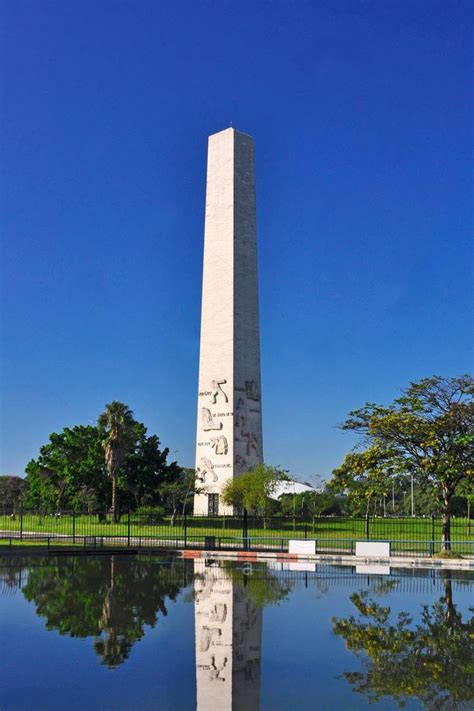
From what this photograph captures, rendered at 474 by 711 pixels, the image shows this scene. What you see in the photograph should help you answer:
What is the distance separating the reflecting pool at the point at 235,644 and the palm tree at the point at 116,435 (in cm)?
4126

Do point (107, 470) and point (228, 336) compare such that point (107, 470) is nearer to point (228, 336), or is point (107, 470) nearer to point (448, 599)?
point (228, 336)

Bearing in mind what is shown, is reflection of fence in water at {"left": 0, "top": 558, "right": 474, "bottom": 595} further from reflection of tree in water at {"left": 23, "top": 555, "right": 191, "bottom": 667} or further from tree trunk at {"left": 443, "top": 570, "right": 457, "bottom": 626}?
reflection of tree in water at {"left": 23, "top": 555, "right": 191, "bottom": 667}

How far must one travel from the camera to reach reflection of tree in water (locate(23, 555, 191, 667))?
49.2 feet

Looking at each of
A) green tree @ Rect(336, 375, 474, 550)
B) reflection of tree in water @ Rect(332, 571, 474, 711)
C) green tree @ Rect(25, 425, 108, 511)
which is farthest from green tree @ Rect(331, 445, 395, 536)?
green tree @ Rect(25, 425, 108, 511)

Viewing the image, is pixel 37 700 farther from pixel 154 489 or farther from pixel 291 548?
pixel 154 489

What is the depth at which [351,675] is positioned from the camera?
11.6 m

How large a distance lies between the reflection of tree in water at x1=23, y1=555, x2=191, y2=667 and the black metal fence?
805 centimetres

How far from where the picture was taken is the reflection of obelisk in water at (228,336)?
62375 mm

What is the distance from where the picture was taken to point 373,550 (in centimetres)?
3212

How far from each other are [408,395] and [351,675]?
25830 millimetres

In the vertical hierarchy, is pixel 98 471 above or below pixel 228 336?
below

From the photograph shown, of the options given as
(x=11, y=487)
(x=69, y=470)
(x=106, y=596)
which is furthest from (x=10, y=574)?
(x=11, y=487)

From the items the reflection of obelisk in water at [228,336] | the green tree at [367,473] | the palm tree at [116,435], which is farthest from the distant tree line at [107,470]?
the green tree at [367,473]

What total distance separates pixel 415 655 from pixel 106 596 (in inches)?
381
